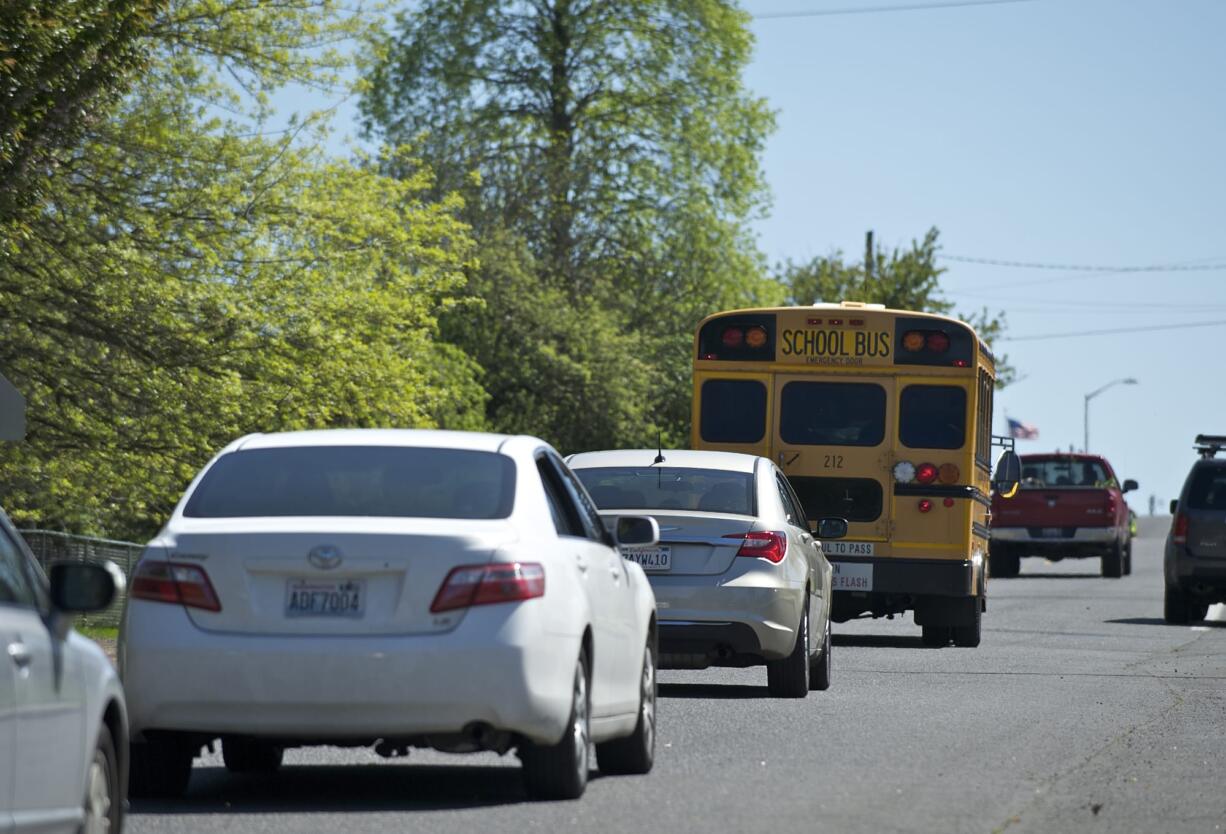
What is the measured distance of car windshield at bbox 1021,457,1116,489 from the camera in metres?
40.3

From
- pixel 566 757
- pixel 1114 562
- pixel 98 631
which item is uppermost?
pixel 566 757

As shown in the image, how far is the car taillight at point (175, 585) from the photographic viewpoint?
8500mm

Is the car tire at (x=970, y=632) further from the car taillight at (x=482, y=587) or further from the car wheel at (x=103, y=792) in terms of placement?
the car wheel at (x=103, y=792)

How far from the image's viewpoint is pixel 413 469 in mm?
9148

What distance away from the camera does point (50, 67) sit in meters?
19.3

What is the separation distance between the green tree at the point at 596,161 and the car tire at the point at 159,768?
39.6 m

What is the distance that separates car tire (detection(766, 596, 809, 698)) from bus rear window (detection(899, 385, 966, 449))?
601 centimetres

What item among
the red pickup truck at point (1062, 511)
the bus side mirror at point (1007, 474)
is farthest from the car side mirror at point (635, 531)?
the red pickup truck at point (1062, 511)

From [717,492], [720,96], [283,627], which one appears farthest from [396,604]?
[720,96]

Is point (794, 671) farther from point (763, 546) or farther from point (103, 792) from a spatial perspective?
point (103, 792)

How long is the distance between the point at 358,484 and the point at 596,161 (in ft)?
135

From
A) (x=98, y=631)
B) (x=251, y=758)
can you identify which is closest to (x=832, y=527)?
(x=251, y=758)

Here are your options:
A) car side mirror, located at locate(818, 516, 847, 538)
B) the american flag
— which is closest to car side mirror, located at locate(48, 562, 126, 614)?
car side mirror, located at locate(818, 516, 847, 538)

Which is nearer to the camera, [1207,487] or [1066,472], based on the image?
[1207,487]
